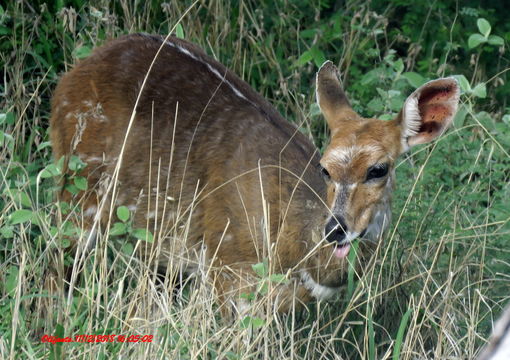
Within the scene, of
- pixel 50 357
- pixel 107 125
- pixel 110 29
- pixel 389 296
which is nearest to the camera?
pixel 50 357

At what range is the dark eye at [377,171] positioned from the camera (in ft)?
15.1

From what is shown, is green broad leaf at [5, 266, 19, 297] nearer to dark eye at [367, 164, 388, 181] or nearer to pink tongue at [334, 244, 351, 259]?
pink tongue at [334, 244, 351, 259]

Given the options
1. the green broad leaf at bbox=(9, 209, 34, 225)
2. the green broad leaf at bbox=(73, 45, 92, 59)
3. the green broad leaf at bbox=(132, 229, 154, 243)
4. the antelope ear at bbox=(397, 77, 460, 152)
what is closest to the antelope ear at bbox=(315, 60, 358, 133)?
the antelope ear at bbox=(397, 77, 460, 152)

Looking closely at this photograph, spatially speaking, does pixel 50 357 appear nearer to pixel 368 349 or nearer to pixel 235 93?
pixel 368 349

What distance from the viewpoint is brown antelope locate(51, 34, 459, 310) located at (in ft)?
15.2

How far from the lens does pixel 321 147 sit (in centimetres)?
654

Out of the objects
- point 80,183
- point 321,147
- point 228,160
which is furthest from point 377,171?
point 321,147

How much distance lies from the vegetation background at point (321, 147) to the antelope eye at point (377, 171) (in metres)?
0.18

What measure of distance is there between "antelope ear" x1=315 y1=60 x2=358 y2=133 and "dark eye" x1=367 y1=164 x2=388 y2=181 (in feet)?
1.46

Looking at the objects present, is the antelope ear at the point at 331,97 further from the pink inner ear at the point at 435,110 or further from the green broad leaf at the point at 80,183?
the green broad leaf at the point at 80,183

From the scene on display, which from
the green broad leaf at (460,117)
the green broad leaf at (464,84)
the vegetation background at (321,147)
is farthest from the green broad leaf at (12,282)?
the green broad leaf at (460,117)

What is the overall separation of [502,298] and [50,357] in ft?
7.35

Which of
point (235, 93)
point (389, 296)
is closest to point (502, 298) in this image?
point (389, 296)

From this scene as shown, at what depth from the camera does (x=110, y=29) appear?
21.5 feet
